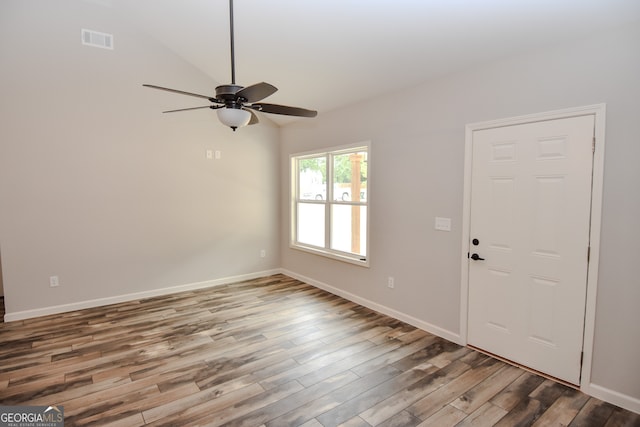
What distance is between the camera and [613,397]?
2.32 m

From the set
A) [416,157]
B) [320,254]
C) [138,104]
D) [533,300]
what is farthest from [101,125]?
[533,300]

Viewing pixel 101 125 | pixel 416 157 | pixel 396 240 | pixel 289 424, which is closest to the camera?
pixel 289 424

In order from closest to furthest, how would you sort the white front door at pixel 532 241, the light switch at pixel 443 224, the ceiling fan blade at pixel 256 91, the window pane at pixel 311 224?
the ceiling fan blade at pixel 256 91, the white front door at pixel 532 241, the light switch at pixel 443 224, the window pane at pixel 311 224

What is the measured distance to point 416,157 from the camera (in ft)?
11.7

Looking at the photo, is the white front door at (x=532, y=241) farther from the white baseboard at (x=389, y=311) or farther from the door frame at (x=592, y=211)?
the white baseboard at (x=389, y=311)

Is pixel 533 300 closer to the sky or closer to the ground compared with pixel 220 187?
closer to the ground

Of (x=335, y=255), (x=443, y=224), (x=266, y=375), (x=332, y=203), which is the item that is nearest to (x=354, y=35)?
(x=443, y=224)

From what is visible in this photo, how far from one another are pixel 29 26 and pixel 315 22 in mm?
3368

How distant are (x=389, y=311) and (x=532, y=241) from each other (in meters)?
1.83

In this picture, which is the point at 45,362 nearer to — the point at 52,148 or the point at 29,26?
the point at 52,148

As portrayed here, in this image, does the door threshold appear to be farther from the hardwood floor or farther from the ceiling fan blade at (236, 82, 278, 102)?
the ceiling fan blade at (236, 82, 278, 102)

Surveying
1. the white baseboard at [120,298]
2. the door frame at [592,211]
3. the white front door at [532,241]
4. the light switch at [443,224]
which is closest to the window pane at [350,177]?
the light switch at [443,224]

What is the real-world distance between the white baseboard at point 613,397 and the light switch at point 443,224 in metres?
1.62

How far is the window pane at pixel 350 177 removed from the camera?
439cm
